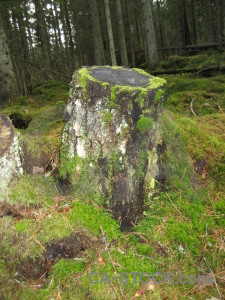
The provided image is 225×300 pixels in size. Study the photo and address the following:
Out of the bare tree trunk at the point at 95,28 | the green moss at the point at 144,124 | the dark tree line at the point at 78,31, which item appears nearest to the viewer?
the green moss at the point at 144,124

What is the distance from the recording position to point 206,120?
3619 mm

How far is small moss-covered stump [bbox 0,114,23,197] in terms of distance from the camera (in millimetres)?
1902

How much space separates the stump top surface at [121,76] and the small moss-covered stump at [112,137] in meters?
0.01

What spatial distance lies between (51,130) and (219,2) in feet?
56.6

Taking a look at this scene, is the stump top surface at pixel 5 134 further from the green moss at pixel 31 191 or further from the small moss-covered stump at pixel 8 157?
the green moss at pixel 31 191

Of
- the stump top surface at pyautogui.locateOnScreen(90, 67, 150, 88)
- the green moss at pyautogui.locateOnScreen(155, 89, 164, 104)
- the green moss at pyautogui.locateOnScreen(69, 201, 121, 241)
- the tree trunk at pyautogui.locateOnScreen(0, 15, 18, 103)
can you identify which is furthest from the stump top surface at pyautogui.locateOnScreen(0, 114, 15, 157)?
the tree trunk at pyautogui.locateOnScreen(0, 15, 18, 103)

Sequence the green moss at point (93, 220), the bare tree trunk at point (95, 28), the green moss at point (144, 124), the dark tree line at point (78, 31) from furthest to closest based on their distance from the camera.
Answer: the bare tree trunk at point (95, 28), the dark tree line at point (78, 31), the green moss at point (144, 124), the green moss at point (93, 220)

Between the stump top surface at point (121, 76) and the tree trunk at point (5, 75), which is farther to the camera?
the tree trunk at point (5, 75)

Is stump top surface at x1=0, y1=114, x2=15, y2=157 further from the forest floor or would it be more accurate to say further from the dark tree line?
the dark tree line

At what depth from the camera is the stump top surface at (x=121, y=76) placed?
6.86 ft

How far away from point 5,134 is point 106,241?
51.1 inches

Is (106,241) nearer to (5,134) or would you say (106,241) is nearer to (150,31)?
(5,134)

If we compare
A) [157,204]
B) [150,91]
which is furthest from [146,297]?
[150,91]

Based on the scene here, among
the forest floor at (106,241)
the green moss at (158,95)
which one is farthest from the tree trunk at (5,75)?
the green moss at (158,95)
